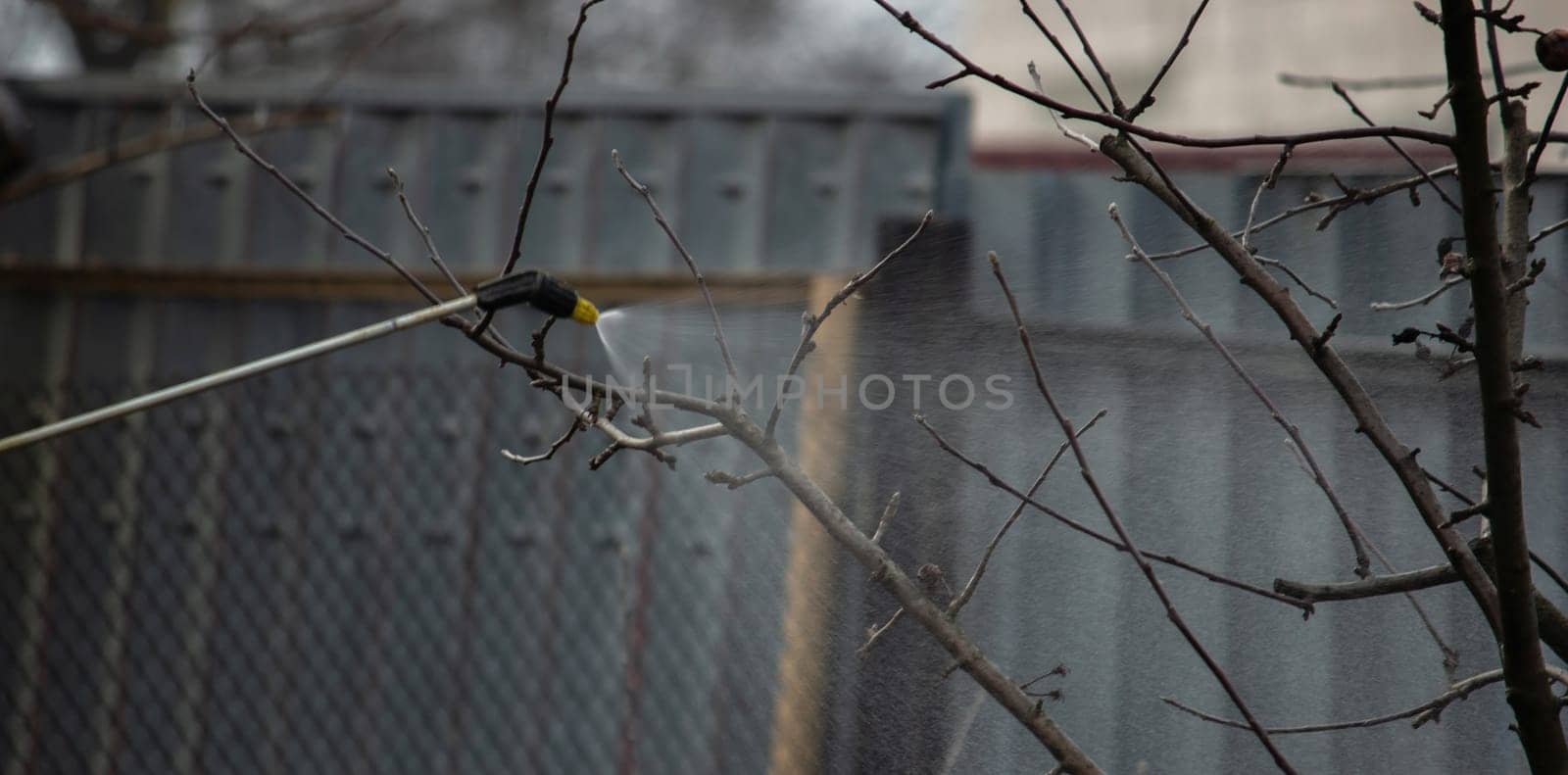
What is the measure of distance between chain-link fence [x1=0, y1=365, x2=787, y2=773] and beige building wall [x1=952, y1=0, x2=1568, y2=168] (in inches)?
379

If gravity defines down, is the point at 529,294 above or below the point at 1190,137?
below

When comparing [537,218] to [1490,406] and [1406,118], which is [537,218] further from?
[1406,118]

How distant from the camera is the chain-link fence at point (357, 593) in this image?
3.26 m

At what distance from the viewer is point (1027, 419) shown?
162cm

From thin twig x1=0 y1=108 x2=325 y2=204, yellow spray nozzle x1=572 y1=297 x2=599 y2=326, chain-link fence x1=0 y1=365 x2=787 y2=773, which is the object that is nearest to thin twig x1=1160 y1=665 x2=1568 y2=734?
yellow spray nozzle x1=572 y1=297 x2=599 y2=326

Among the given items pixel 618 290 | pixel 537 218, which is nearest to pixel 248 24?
pixel 537 218

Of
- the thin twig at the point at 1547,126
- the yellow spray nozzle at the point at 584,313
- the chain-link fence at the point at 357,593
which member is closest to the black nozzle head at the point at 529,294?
the yellow spray nozzle at the point at 584,313

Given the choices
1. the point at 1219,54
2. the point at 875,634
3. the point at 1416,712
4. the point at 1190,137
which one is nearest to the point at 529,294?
the point at 875,634

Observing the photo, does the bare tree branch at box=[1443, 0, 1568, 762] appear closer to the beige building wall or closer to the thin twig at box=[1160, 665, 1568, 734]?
the thin twig at box=[1160, 665, 1568, 734]

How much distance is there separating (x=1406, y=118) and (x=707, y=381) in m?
9.65

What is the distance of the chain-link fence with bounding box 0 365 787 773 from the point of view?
10.7 ft

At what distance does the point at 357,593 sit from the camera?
3348 millimetres

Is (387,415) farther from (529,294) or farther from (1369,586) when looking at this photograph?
(1369,586)

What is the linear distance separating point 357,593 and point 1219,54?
499 inches
